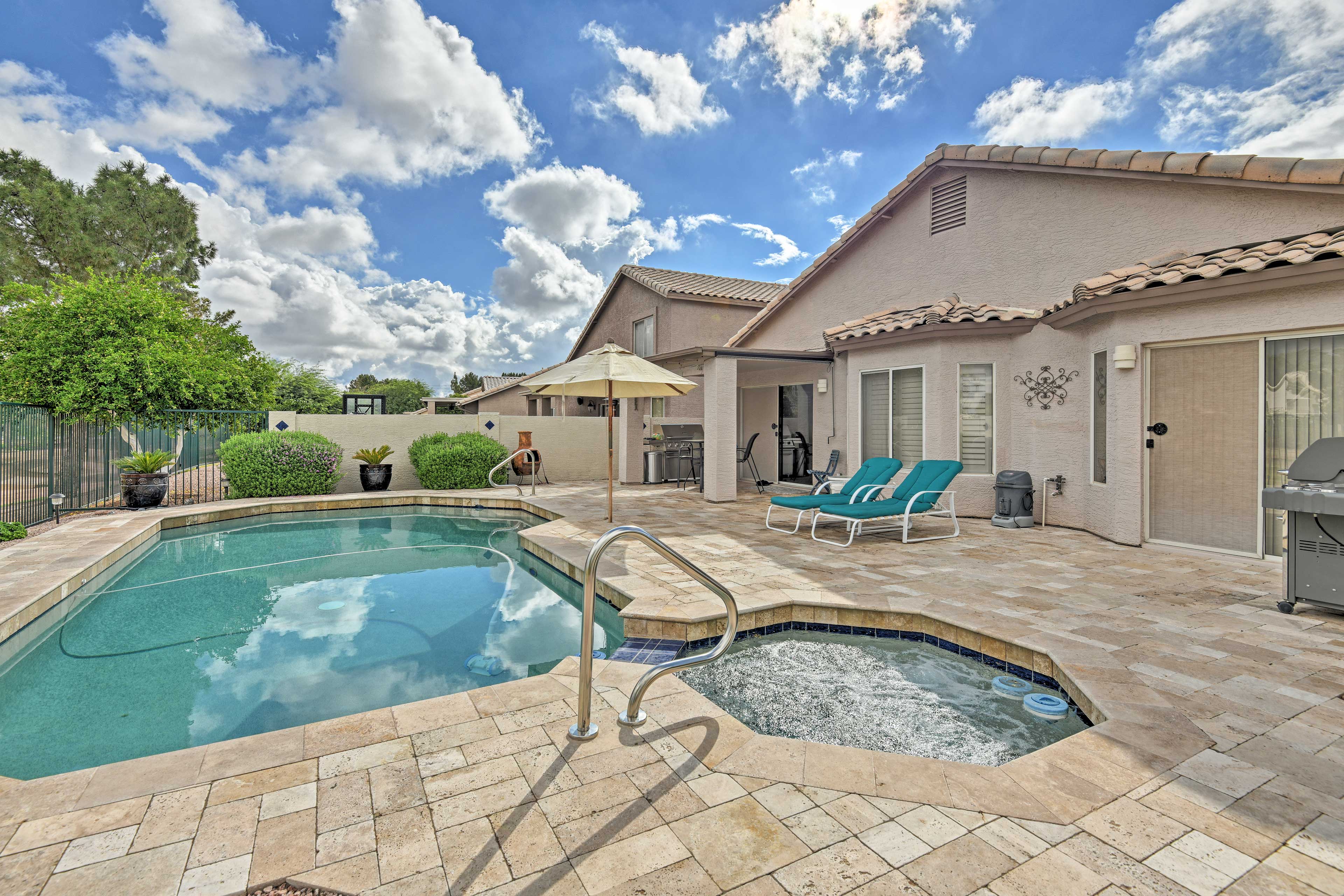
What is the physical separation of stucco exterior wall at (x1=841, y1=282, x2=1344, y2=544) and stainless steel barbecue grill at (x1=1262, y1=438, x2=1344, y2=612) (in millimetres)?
2238

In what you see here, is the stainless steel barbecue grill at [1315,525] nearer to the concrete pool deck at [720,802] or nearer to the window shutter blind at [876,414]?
the concrete pool deck at [720,802]

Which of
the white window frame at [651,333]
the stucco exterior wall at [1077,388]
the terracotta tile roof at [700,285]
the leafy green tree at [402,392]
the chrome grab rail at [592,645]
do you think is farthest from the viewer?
the leafy green tree at [402,392]

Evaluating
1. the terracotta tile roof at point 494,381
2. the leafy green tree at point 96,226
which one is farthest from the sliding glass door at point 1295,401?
the terracotta tile roof at point 494,381

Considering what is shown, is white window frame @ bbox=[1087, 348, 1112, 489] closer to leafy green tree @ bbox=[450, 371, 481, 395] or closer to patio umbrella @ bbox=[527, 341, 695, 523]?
patio umbrella @ bbox=[527, 341, 695, 523]

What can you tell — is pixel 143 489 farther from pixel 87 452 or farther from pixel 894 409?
pixel 894 409

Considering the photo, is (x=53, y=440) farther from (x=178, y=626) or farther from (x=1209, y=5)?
(x=1209, y=5)

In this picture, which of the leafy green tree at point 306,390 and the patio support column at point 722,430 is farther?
the leafy green tree at point 306,390

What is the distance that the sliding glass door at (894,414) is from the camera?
9781 mm

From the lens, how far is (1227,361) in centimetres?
662

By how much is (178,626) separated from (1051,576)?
26.1 ft

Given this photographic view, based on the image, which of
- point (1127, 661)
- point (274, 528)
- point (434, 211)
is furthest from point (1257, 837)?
point (434, 211)

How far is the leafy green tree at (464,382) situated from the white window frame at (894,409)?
62.3m

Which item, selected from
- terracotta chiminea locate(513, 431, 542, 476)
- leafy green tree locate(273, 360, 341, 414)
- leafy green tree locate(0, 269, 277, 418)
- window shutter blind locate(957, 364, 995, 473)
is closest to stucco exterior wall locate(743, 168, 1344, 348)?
window shutter blind locate(957, 364, 995, 473)

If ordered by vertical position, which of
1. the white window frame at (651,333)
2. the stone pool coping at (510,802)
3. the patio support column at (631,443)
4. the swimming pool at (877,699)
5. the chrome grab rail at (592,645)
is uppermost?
the white window frame at (651,333)
